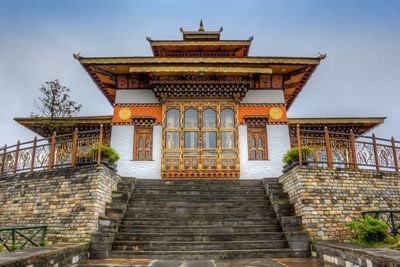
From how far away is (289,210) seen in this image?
9.07 m

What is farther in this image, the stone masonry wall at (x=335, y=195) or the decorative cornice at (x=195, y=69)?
the decorative cornice at (x=195, y=69)

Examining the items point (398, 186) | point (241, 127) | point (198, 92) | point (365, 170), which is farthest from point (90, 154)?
point (398, 186)

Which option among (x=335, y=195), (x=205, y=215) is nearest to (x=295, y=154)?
(x=335, y=195)

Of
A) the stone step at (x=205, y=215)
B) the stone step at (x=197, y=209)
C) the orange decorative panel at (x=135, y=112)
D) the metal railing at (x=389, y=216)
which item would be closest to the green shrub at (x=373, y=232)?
the metal railing at (x=389, y=216)

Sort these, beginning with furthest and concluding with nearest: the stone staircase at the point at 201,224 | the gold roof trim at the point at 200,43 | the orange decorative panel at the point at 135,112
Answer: the gold roof trim at the point at 200,43
the orange decorative panel at the point at 135,112
the stone staircase at the point at 201,224

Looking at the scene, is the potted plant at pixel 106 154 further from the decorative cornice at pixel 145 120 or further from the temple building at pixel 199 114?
the decorative cornice at pixel 145 120

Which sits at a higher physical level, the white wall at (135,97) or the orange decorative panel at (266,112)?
the white wall at (135,97)

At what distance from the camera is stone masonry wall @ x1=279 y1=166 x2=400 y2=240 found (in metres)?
8.38

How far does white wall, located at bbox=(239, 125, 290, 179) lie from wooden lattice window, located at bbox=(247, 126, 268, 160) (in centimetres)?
17

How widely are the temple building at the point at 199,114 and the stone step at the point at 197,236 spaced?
479 cm

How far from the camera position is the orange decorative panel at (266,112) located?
45.3 ft

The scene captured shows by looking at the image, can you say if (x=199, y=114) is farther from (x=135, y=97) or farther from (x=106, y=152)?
(x=106, y=152)

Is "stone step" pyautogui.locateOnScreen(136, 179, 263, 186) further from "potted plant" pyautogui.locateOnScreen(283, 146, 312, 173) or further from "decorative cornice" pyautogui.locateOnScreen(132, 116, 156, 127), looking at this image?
"decorative cornice" pyautogui.locateOnScreen(132, 116, 156, 127)

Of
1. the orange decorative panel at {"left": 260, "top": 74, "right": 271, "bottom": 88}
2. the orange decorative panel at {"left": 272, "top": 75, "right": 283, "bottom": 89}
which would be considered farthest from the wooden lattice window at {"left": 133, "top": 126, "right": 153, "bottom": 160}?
the orange decorative panel at {"left": 272, "top": 75, "right": 283, "bottom": 89}
